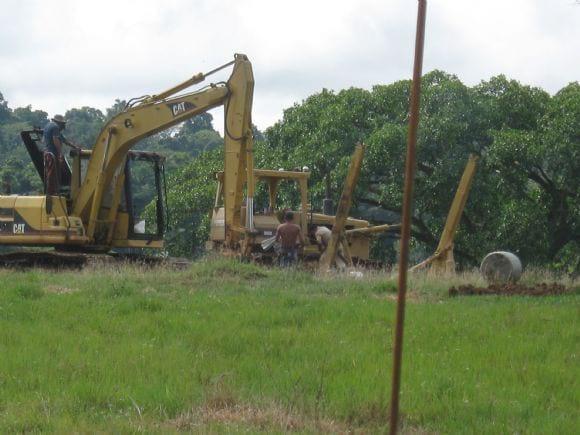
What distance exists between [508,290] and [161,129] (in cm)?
937

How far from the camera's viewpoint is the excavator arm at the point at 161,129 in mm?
22344

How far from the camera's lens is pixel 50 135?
21.5m

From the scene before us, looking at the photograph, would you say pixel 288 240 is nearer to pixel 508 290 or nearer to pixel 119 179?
pixel 119 179

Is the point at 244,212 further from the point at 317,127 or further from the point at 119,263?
the point at 317,127

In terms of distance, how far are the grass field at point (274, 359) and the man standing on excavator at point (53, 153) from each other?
539 cm

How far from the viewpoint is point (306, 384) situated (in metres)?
9.79

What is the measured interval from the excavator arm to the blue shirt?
138cm

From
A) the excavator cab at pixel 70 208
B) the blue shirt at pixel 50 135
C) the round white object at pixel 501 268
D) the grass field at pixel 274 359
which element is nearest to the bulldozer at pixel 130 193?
the excavator cab at pixel 70 208

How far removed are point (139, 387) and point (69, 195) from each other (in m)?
14.0

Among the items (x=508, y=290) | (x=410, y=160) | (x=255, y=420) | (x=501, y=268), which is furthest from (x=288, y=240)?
(x=410, y=160)

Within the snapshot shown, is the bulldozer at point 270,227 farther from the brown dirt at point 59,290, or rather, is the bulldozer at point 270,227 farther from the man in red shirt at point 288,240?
the brown dirt at point 59,290

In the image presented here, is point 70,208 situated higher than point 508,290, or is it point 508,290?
point 70,208

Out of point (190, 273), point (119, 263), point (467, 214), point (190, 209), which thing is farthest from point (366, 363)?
point (190, 209)

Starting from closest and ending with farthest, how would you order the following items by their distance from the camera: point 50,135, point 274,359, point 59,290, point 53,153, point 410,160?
1. point 410,160
2. point 274,359
3. point 59,290
4. point 50,135
5. point 53,153
